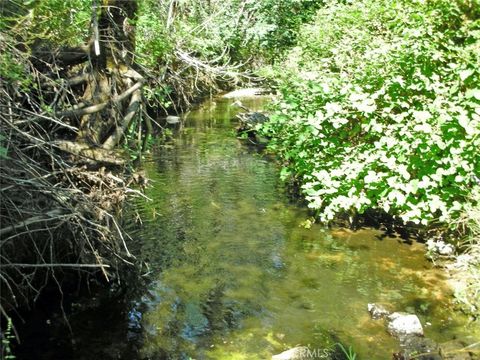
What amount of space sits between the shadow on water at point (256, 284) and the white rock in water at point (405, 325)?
0.14 m

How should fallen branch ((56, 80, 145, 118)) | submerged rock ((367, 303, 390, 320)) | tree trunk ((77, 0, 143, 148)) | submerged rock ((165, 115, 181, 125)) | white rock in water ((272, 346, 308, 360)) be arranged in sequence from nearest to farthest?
1. white rock in water ((272, 346, 308, 360))
2. fallen branch ((56, 80, 145, 118))
3. submerged rock ((367, 303, 390, 320))
4. tree trunk ((77, 0, 143, 148))
5. submerged rock ((165, 115, 181, 125))

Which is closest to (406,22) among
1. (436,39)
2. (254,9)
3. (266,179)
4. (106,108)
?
(436,39)

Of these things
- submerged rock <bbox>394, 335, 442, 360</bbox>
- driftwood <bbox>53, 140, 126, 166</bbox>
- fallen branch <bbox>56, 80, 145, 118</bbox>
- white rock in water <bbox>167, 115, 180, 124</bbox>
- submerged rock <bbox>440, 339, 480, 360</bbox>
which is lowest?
white rock in water <bbox>167, 115, 180, 124</bbox>

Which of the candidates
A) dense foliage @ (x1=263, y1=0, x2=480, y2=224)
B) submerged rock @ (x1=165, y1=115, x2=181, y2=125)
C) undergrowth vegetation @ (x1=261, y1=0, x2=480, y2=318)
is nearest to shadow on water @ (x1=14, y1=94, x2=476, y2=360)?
undergrowth vegetation @ (x1=261, y1=0, x2=480, y2=318)

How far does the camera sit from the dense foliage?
712cm

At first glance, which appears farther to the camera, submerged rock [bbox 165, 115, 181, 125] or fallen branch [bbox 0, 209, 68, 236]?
submerged rock [bbox 165, 115, 181, 125]

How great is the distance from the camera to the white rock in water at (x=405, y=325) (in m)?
5.98

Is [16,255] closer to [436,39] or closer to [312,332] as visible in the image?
[312,332]

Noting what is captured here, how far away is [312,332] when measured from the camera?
6188 millimetres

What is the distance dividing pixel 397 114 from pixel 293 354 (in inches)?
168

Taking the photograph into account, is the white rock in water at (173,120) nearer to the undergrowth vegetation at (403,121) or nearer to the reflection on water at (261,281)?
the reflection on water at (261,281)

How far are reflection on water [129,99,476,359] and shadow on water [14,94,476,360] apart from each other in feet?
0.06

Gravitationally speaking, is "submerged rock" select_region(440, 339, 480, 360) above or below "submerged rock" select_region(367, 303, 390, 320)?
above

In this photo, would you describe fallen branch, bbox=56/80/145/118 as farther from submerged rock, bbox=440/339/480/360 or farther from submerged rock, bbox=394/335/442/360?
submerged rock, bbox=440/339/480/360
